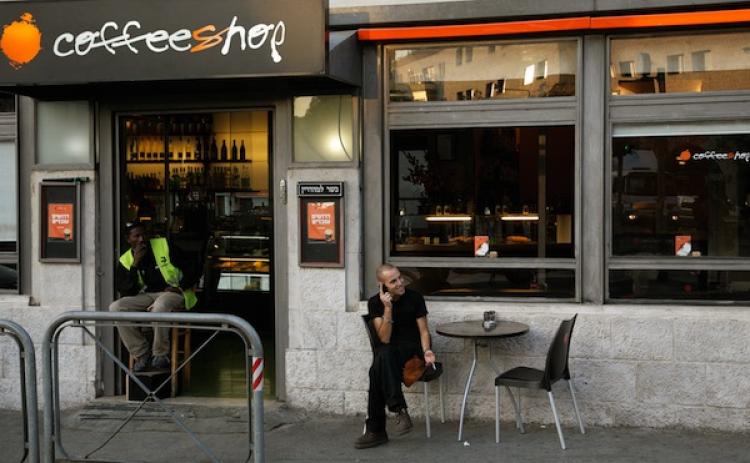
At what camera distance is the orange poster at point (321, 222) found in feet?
25.3

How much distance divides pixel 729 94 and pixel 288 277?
13.1 ft

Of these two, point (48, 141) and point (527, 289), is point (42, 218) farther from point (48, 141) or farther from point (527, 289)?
point (527, 289)

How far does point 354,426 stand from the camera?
7.44m

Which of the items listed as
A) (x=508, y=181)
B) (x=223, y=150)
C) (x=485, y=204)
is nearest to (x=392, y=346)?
(x=485, y=204)

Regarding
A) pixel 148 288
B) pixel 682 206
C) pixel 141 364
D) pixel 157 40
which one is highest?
pixel 157 40

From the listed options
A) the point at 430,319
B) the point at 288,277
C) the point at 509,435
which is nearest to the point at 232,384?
the point at 288,277

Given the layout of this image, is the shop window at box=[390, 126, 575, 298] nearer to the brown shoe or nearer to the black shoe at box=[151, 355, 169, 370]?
the brown shoe

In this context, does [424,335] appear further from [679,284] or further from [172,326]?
[679,284]

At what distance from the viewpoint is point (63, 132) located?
8.27 metres

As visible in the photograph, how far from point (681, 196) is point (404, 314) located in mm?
2490

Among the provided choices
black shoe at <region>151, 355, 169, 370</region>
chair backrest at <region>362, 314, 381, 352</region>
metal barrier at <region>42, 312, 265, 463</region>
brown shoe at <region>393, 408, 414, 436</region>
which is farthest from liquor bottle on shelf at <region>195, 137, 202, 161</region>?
brown shoe at <region>393, 408, 414, 436</region>

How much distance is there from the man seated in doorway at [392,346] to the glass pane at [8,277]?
373 centimetres

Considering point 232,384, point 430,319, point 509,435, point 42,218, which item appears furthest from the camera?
point 232,384

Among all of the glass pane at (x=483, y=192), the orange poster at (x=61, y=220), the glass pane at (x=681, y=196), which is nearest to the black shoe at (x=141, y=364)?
the orange poster at (x=61, y=220)
